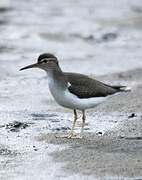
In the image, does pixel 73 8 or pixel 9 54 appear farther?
pixel 73 8

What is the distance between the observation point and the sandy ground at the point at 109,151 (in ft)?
22.5

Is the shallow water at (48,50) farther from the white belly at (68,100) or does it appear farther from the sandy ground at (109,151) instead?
the white belly at (68,100)

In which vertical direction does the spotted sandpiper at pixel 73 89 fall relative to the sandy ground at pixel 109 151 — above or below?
above

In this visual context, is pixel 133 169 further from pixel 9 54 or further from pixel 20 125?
pixel 9 54

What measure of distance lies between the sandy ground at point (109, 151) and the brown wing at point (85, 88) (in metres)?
0.61

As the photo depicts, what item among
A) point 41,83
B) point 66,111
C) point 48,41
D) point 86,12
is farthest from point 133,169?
point 86,12

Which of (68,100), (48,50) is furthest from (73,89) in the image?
(48,50)

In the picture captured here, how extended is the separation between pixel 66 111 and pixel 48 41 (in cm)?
666

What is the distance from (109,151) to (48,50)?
27.0 ft

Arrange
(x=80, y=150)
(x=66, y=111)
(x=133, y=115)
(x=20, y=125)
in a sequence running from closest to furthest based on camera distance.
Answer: (x=80, y=150) < (x=20, y=125) < (x=133, y=115) < (x=66, y=111)

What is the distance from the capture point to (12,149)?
781 cm

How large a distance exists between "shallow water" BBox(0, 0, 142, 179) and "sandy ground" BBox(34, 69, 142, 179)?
20 centimetres

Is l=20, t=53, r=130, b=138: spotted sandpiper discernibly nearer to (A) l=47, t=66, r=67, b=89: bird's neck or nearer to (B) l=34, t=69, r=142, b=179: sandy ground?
(A) l=47, t=66, r=67, b=89: bird's neck

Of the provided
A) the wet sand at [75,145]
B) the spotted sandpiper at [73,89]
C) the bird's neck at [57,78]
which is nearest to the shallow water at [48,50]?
the wet sand at [75,145]
